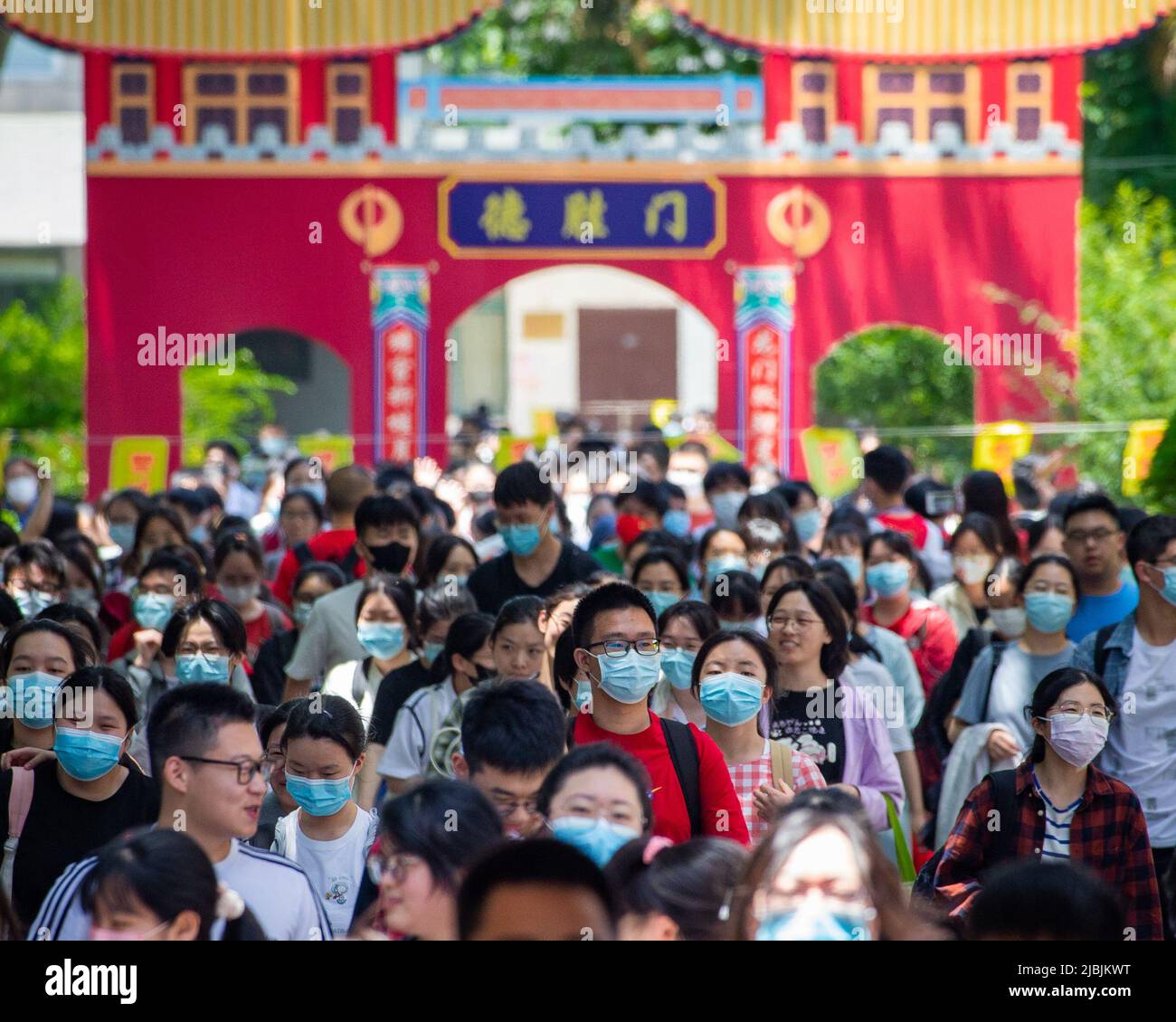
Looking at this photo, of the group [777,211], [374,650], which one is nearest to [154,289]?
[777,211]

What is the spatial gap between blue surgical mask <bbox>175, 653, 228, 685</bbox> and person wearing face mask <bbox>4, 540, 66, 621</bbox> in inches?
63.7

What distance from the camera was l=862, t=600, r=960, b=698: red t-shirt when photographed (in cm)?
746

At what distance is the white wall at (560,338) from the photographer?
32.4 meters

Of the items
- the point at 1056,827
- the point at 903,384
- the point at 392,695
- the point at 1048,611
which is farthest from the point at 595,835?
the point at 903,384

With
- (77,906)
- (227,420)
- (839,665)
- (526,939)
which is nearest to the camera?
(526,939)

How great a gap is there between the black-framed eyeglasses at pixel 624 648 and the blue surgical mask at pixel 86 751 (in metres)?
1.26

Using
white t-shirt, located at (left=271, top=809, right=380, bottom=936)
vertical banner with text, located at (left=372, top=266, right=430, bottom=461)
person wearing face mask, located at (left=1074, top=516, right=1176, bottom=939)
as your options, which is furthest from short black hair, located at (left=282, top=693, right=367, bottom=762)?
vertical banner with text, located at (left=372, top=266, right=430, bottom=461)

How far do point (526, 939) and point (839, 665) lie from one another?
2960mm

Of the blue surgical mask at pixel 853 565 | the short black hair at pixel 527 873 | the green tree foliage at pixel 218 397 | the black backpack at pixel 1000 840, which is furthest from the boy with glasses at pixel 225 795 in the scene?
the green tree foliage at pixel 218 397

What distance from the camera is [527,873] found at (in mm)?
3207

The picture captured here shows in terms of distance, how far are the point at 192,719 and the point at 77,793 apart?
2.34ft

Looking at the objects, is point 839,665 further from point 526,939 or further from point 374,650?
point 526,939

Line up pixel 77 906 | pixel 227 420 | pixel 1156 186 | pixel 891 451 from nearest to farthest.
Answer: pixel 77 906 < pixel 891 451 < pixel 227 420 < pixel 1156 186

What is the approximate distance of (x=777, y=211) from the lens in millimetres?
19781
